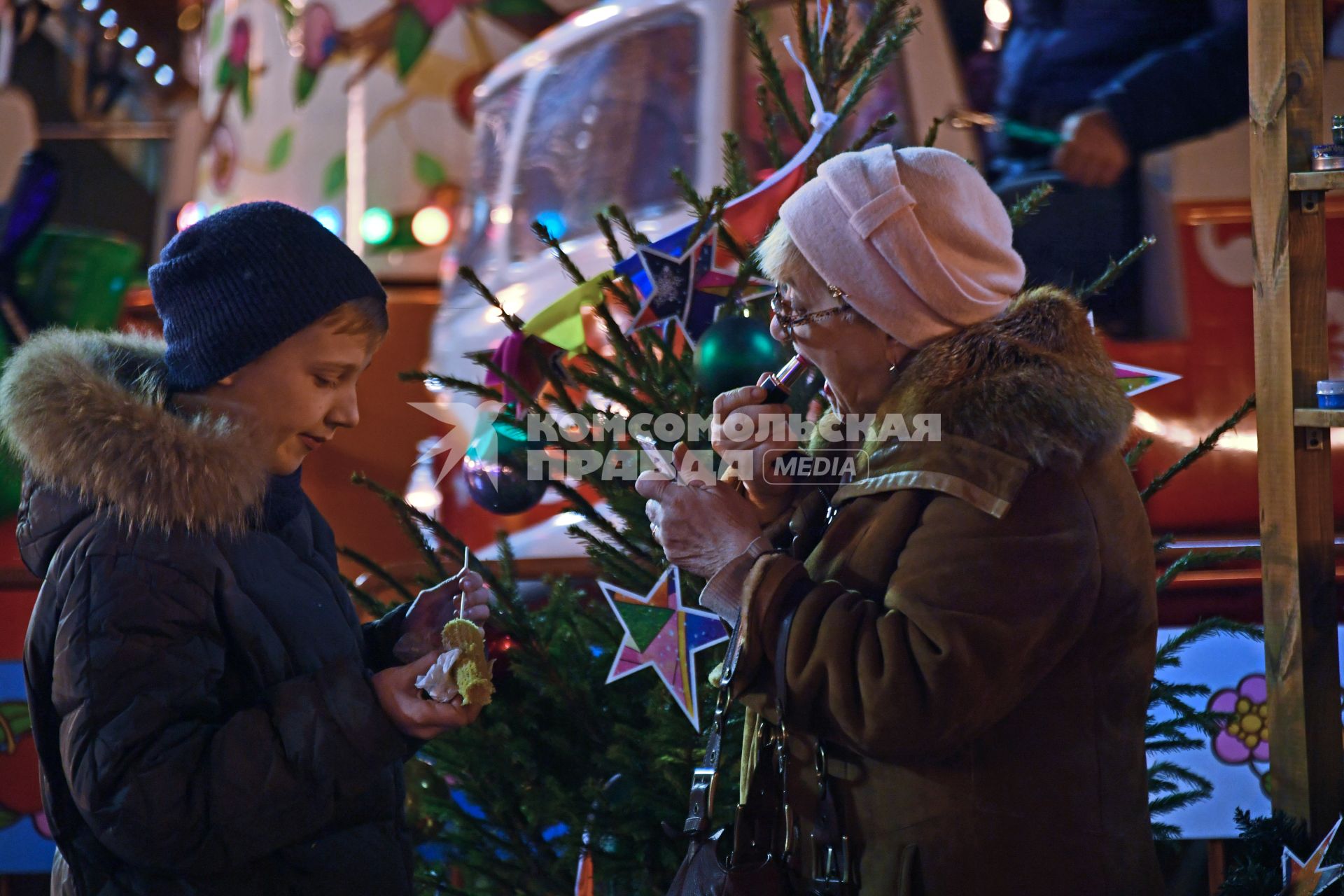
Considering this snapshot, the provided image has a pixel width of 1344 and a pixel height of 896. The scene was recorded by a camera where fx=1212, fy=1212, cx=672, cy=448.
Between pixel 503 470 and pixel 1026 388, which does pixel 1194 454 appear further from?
pixel 503 470

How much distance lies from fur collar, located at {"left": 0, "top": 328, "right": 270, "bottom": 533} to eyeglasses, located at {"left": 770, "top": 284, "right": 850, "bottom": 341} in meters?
0.72

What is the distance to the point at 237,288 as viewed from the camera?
1.52 meters

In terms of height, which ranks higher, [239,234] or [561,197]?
[561,197]

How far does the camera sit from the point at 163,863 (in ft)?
4.56

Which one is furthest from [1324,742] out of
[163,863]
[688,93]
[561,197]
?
[561,197]

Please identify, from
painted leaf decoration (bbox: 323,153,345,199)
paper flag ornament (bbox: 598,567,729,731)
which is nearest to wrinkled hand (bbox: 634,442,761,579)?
paper flag ornament (bbox: 598,567,729,731)

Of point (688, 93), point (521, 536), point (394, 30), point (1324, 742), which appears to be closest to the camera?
point (1324, 742)

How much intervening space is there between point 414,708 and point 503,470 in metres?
0.87

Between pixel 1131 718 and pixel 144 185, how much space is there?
205 inches

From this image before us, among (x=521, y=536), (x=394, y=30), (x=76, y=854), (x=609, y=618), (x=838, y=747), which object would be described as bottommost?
(x=76, y=854)

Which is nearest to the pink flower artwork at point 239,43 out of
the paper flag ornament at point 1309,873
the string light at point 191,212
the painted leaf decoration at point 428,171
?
the string light at point 191,212

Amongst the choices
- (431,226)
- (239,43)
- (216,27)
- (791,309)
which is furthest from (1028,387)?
(216,27)

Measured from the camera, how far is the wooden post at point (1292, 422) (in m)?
1.99

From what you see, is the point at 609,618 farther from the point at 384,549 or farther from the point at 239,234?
the point at 384,549
